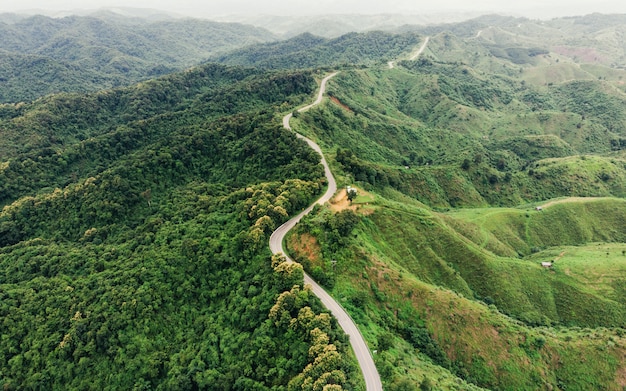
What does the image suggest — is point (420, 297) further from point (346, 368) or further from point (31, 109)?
point (31, 109)

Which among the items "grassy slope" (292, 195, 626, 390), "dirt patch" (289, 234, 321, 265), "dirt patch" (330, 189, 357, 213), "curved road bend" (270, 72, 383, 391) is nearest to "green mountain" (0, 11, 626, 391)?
"grassy slope" (292, 195, 626, 390)

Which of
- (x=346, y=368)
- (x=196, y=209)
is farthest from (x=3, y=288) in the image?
(x=346, y=368)

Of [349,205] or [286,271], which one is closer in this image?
[286,271]

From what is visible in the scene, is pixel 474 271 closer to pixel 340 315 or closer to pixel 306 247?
pixel 340 315

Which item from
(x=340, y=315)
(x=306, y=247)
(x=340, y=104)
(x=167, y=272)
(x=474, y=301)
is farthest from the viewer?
(x=340, y=104)

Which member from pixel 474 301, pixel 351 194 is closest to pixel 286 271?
pixel 351 194

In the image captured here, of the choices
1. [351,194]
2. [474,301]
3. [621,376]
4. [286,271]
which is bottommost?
[621,376]

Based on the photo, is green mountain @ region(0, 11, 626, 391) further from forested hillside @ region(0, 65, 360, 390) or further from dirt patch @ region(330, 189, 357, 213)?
dirt patch @ region(330, 189, 357, 213)

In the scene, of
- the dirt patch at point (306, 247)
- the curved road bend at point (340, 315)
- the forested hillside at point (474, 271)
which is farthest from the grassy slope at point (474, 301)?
the curved road bend at point (340, 315)

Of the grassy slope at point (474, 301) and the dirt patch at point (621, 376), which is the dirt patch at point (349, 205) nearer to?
the grassy slope at point (474, 301)
